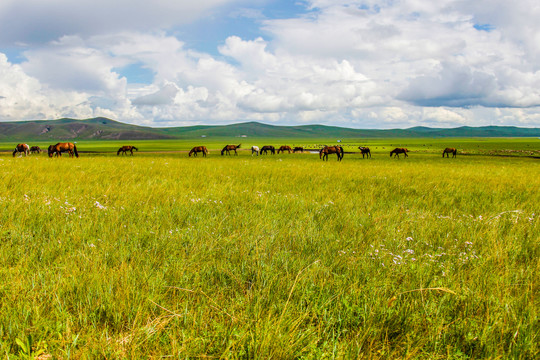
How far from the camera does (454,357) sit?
2176 mm

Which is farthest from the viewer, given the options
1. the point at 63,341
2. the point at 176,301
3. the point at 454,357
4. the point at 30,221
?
the point at 30,221

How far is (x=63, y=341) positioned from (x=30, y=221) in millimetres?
3788

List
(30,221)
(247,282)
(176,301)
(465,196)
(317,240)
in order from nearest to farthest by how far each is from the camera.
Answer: (176,301)
(247,282)
(317,240)
(30,221)
(465,196)

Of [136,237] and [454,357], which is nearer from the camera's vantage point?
[454,357]

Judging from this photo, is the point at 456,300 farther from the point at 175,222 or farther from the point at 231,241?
the point at 175,222

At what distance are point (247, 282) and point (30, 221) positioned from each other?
13.3ft

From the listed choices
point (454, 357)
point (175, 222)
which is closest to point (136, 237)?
point (175, 222)

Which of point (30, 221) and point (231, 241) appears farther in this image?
point (30, 221)

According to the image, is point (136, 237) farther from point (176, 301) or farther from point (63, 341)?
point (63, 341)

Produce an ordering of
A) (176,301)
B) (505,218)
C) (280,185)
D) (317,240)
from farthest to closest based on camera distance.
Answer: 1. (280,185)
2. (505,218)
3. (317,240)
4. (176,301)

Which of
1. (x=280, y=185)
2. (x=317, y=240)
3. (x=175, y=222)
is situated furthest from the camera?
(x=280, y=185)

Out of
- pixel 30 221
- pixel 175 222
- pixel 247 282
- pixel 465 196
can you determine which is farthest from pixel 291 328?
pixel 465 196

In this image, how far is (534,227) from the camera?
5.36m

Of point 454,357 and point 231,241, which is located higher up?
point 231,241
